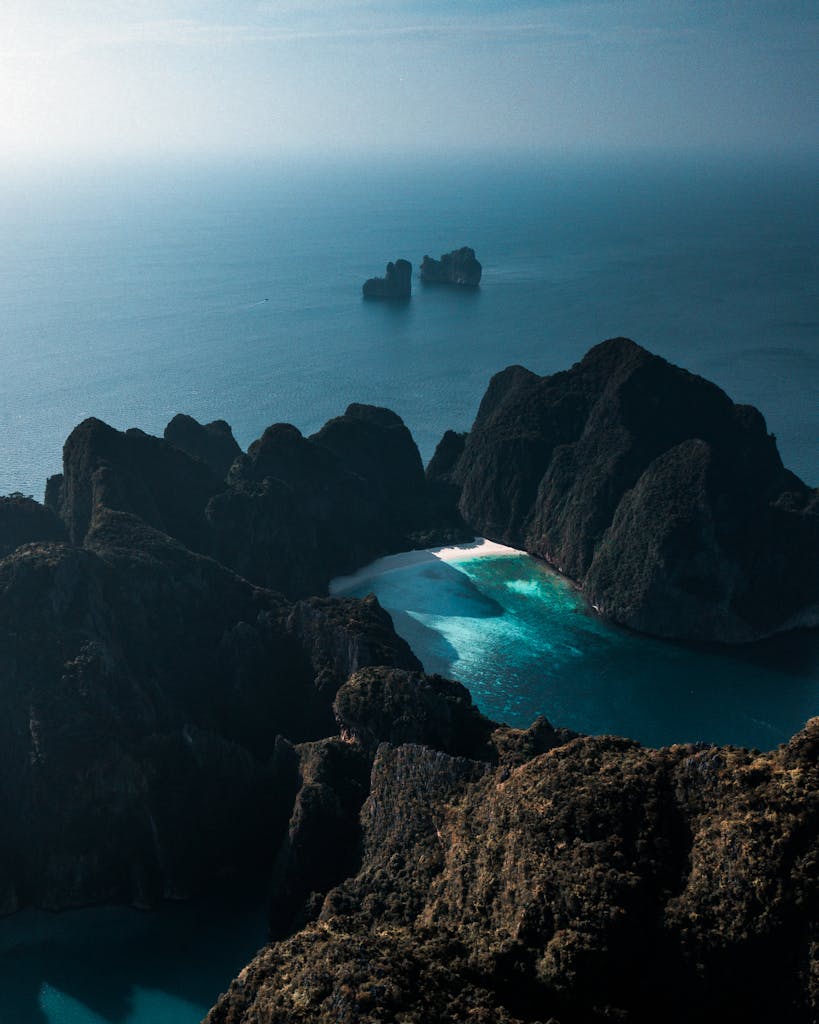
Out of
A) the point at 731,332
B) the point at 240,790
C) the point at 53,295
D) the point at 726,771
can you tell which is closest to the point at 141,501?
the point at 240,790

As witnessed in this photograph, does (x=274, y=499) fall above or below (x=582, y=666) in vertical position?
above

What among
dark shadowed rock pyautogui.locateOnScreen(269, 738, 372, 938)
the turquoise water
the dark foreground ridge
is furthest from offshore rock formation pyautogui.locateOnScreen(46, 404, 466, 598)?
dark shadowed rock pyautogui.locateOnScreen(269, 738, 372, 938)

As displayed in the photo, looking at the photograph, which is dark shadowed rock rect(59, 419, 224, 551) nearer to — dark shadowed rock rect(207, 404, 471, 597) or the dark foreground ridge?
the dark foreground ridge

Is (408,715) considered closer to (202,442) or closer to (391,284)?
(202,442)

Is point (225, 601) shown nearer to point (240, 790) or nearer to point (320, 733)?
point (320, 733)

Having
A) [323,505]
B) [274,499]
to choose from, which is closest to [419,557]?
[323,505]

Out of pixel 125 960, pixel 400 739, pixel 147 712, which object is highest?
pixel 400 739
